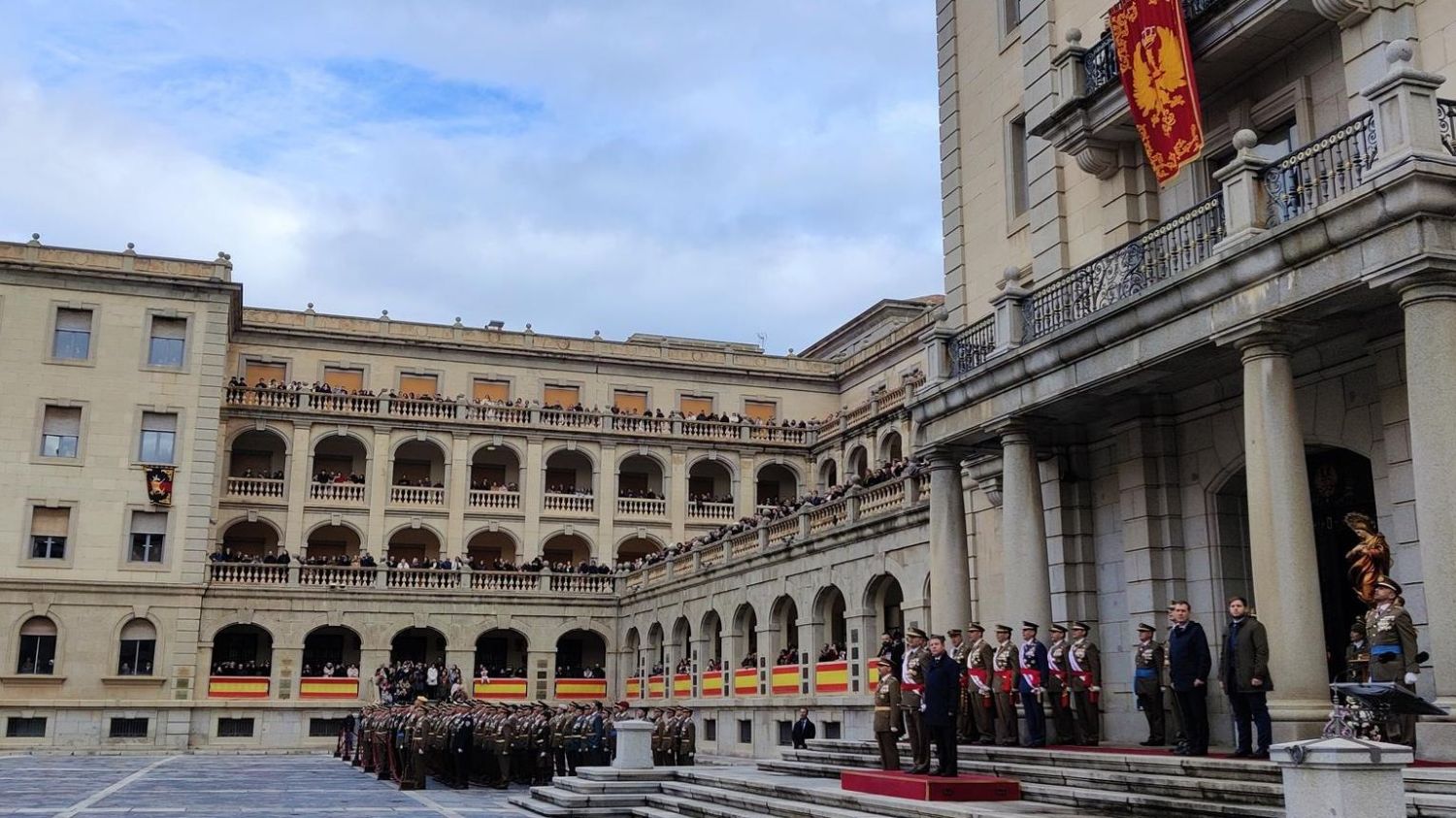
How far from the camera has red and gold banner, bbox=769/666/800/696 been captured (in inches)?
1336

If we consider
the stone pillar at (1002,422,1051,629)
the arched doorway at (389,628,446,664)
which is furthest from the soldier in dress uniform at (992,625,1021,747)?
the arched doorway at (389,628,446,664)

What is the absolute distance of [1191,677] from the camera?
14680 mm

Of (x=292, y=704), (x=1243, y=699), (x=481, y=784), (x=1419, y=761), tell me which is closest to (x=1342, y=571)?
(x=1243, y=699)

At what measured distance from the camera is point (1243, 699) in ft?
45.1

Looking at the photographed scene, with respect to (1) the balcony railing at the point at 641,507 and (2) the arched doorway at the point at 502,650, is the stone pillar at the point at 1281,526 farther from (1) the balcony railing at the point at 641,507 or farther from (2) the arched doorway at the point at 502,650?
(1) the balcony railing at the point at 641,507

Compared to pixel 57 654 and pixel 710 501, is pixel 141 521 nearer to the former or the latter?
pixel 57 654

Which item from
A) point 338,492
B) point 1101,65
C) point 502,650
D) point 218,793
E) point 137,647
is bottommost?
point 218,793

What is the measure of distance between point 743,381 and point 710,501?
5.82 metres

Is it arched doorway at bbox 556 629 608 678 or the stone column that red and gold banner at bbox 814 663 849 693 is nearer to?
the stone column

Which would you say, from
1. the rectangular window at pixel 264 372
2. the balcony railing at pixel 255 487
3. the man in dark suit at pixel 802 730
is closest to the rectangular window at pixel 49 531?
the balcony railing at pixel 255 487

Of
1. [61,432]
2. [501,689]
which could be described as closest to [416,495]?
[501,689]

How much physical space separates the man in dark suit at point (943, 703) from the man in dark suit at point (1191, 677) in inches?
96.0

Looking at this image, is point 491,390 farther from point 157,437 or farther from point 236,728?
point 236,728

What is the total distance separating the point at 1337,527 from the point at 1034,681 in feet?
13.6
